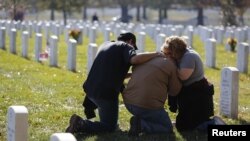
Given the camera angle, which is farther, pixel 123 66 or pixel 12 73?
pixel 12 73

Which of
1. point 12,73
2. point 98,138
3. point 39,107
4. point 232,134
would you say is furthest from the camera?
point 12,73

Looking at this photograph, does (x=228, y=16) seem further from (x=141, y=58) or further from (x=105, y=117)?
(x=141, y=58)

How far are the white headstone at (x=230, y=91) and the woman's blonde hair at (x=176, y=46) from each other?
1.51m

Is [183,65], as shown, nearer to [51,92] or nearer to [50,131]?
[50,131]

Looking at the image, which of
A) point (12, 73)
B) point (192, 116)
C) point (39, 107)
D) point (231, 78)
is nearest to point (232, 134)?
point (192, 116)

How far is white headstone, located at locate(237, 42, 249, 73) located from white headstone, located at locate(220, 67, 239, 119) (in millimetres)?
6289

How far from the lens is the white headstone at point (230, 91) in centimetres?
1055

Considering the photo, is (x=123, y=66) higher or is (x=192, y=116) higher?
(x=123, y=66)

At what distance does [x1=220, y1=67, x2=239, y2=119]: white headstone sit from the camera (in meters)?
10.6

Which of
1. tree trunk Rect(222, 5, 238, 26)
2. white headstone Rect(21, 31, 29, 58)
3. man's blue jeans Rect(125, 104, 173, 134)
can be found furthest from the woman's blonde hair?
tree trunk Rect(222, 5, 238, 26)

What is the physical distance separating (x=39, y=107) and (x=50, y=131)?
203cm

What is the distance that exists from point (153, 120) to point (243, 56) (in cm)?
860

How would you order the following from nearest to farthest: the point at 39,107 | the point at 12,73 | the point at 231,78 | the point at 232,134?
the point at 232,134 → the point at 231,78 → the point at 39,107 → the point at 12,73

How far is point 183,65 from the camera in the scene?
9.28 m
